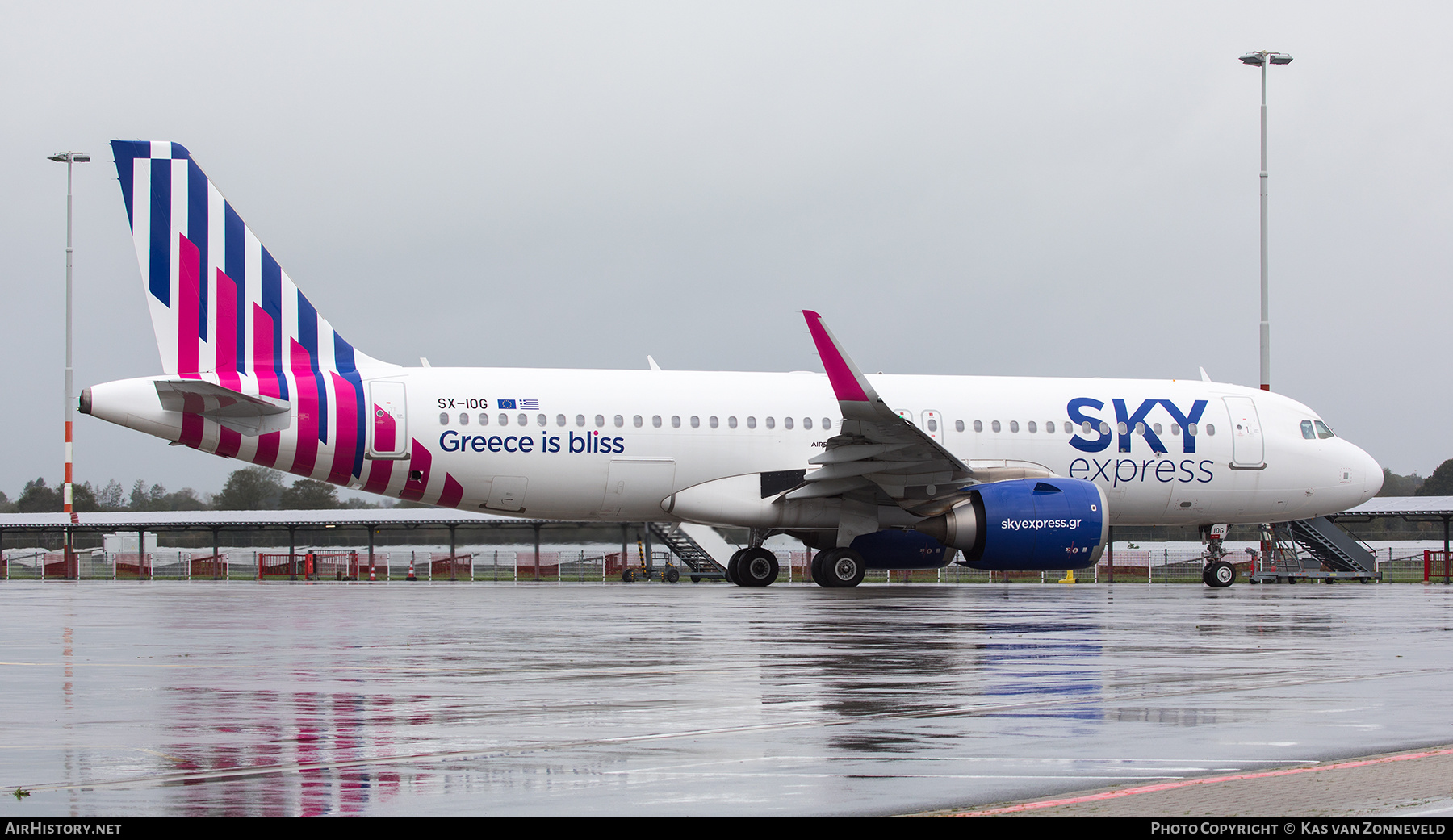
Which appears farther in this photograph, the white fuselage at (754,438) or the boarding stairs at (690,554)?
the boarding stairs at (690,554)

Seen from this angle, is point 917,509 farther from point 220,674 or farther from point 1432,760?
point 1432,760

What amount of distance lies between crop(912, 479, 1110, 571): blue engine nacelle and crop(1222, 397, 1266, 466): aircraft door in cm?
641

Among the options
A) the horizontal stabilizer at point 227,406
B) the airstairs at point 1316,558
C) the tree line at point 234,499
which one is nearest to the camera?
the horizontal stabilizer at point 227,406

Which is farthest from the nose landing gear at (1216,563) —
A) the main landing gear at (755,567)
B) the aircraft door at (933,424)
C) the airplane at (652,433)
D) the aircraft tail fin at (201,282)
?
the aircraft tail fin at (201,282)

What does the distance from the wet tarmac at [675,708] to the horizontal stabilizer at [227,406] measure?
752 cm

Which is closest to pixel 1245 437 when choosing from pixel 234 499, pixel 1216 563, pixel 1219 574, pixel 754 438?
Answer: pixel 1216 563

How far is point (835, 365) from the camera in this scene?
2303 centimetres

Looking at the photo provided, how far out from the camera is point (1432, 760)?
19.9ft

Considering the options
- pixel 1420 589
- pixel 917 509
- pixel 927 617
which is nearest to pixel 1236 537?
pixel 1420 589

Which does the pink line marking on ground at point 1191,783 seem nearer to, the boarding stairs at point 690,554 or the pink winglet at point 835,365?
the pink winglet at point 835,365

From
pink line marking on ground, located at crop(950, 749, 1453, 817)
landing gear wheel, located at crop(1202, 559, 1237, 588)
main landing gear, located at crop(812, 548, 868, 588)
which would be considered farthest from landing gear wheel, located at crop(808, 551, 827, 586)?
pink line marking on ground, located at crop(950, 749, 1453, 817)

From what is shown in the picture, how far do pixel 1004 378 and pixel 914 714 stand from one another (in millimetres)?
21296

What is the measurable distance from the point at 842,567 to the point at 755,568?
2.60m

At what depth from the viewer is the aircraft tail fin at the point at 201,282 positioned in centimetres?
2445
